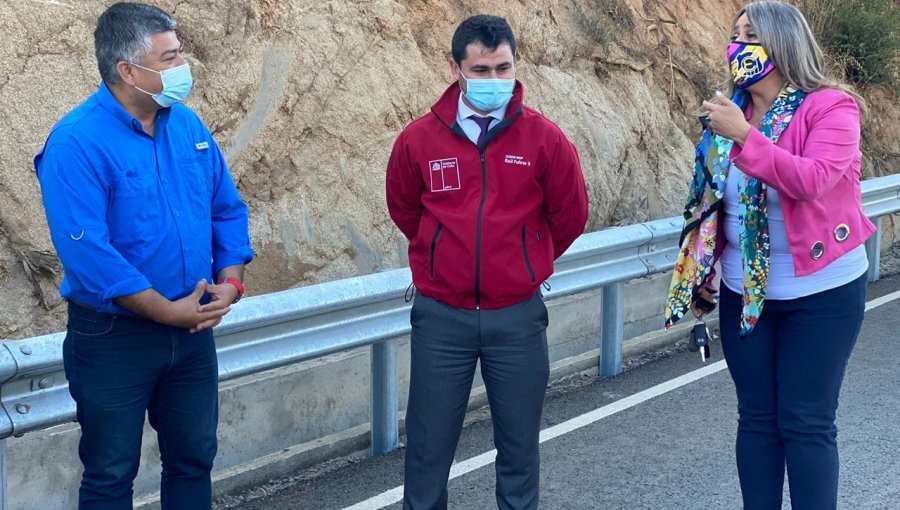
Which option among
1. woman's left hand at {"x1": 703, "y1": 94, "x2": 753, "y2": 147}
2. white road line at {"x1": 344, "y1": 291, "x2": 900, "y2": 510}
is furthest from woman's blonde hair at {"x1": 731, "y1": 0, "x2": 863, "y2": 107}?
white road line at {"x1": 344, "y1": 291, "x2": 900, "y2": 510}

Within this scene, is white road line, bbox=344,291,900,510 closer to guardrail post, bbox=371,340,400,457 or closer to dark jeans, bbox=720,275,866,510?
guardrail post, bbox=371,340,400,457

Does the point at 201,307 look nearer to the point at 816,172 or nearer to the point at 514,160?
the point at 514,160

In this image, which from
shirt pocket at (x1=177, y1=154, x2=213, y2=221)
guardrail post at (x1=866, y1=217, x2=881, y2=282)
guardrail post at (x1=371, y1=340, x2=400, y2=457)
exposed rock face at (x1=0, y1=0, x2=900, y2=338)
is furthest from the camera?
guardrail post at (x1=866, y1=217, x2=881, y2=282)

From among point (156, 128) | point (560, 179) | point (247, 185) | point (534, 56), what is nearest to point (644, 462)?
point (560, 179)

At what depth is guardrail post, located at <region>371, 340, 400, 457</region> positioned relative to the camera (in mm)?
5500

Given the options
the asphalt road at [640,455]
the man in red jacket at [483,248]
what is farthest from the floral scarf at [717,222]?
the asphalt road at [640,455]

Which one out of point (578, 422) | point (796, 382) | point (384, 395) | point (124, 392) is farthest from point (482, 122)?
point (578, 422)

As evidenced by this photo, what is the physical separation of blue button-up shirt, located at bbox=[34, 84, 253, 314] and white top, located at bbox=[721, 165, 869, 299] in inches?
72.4

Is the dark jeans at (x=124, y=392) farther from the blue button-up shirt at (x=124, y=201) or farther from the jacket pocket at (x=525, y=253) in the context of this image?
the jacket pocket at (x=525, y=253)

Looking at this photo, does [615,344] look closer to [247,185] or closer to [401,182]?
[247,185]

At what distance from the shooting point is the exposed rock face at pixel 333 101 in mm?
6484

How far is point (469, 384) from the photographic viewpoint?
4012 millimetres

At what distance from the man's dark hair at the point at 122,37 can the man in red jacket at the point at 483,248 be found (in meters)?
0.96

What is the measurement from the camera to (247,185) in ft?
24.5
